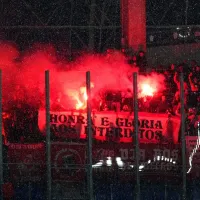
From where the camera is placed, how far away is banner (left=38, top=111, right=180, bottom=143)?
12289 millimetres

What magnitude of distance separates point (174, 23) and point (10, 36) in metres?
7.77

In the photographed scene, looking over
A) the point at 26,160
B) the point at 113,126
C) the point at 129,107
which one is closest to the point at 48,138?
the point at 26,160

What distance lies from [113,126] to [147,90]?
982 millimetres

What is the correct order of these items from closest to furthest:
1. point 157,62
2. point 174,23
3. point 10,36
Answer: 1. point 157,62
2. point 10,36
3. point 174,23

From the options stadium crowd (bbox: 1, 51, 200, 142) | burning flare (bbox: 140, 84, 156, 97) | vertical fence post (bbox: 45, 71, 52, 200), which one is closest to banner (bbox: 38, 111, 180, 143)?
stadium crowd (bbox: 1, 51, 200, 142)

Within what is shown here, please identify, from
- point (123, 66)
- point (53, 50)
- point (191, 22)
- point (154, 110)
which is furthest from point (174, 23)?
point (154, 110)

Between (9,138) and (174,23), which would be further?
(174,23)

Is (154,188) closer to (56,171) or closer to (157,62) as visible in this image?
(56,171)

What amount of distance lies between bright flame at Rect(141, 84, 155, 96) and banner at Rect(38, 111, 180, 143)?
0.40 m

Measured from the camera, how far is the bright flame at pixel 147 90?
41.2 ft

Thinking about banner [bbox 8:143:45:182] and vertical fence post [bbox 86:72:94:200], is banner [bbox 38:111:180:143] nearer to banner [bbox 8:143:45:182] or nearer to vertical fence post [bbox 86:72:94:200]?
vertical fence post [bbox 86:72:94:200]

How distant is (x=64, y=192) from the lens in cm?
1223

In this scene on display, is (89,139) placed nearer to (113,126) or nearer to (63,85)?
(113,126)

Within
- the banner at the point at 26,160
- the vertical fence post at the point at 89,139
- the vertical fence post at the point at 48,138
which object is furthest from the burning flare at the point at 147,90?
the banner at the point at 26,160
